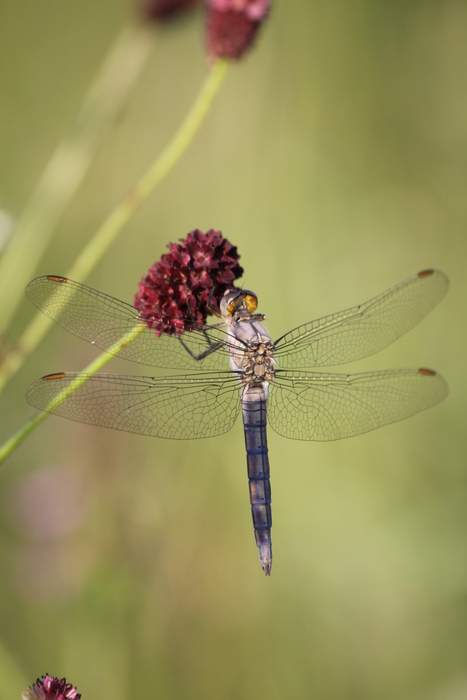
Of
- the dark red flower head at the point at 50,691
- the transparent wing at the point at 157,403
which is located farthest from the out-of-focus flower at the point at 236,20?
the dark red flower head at the point at 50,691

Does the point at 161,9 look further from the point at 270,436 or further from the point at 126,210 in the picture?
the point at 270,436

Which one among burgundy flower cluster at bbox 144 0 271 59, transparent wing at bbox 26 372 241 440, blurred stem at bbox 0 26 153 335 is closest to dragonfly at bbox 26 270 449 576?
transparent wing at bbox 26 372 241 440

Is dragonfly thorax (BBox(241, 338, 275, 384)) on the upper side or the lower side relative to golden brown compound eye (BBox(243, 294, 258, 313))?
lower

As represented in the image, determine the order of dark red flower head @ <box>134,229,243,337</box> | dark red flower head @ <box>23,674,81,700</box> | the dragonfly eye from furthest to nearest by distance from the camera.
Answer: the dragonfly eye, dark red flower head @ <box>134,229,243,337</box>, dark red flower head @ <box>23,674,81,700</box>

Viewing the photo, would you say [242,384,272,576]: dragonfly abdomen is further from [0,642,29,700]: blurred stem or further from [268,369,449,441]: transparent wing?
[0,642,29,700]: blurred stem

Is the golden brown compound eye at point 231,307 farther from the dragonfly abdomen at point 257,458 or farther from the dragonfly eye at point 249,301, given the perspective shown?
the dragonfly abdomen at point 257,458
